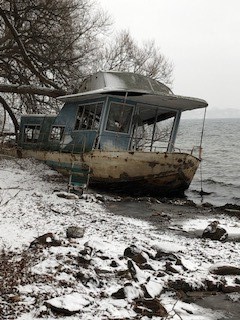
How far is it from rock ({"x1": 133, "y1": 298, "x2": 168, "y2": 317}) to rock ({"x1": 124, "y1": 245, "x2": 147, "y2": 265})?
1.34 m

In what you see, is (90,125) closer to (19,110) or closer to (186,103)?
(186,103)

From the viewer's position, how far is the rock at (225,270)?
6016 millimetres

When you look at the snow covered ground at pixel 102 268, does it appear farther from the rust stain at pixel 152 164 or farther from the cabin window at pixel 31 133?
the cabin window at pixel 31 133

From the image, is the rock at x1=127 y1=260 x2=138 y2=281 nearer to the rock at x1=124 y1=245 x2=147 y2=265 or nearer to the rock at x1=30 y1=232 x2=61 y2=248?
the rock at x1=124 y1=245 x2=147 y2=265

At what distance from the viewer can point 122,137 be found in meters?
15.5

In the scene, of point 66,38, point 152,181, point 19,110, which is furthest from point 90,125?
point 19,110

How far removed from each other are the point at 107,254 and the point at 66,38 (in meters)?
14.5

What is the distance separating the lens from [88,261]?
19.0 feet

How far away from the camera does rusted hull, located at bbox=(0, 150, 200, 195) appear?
553 inches

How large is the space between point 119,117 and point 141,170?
8.18 feet

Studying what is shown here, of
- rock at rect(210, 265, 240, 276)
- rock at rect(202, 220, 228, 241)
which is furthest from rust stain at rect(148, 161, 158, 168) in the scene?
rock at rect(210, 265, 240, 276)

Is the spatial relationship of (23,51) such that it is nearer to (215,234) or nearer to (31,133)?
(31,133)

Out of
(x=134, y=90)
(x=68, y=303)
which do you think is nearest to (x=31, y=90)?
(x=134, y=90)

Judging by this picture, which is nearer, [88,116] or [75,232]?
[75,232]
